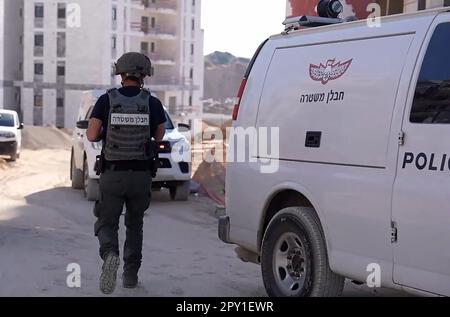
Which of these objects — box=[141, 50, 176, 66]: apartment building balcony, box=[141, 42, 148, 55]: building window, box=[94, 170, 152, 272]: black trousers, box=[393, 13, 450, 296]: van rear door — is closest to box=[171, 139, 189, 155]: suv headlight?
box=[94, 170, 152, 272]: black trousers

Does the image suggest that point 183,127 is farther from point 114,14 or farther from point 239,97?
point 114,14

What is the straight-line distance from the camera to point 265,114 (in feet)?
19.9

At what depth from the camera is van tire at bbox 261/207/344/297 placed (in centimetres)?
533

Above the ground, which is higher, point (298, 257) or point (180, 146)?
point (180, 146)

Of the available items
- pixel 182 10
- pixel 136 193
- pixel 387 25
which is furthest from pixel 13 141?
pixel 182 10

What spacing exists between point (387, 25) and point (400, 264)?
1699mm

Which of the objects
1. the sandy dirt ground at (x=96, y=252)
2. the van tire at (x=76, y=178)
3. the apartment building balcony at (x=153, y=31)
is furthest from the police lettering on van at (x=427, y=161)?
the apartment building balcony at (x=153, y=31)

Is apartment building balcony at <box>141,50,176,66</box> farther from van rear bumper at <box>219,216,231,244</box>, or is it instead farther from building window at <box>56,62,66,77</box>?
van rear bumper at <box>219,216,231,244</box>

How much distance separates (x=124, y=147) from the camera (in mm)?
6047

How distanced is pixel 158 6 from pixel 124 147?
61594 mm

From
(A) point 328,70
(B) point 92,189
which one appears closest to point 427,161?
(A) point 328,70

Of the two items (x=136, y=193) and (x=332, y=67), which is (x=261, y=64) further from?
(x=136, y=193)

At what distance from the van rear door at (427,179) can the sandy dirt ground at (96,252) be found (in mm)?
1674
